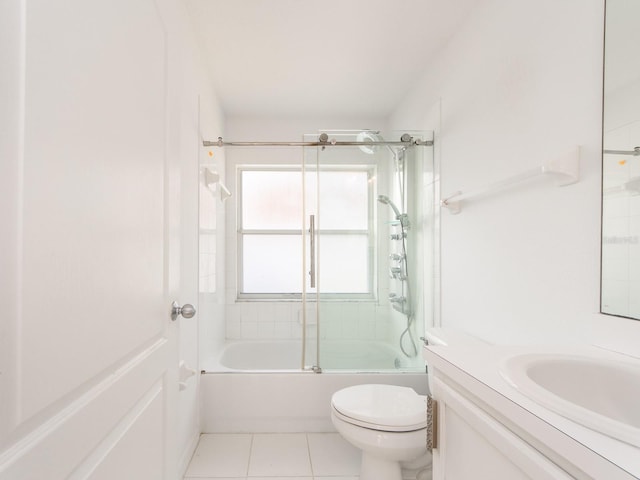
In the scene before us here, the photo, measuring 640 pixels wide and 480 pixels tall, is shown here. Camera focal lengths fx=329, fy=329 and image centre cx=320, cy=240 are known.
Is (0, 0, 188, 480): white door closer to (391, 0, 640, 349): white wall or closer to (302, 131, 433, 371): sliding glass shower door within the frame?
(391, 0, 640, 349): white wall

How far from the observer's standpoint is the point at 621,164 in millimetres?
894

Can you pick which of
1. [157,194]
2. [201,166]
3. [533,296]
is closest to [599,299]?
[533,296]

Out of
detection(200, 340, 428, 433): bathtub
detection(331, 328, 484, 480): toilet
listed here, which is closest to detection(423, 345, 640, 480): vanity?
detection(331, 328, 484, 480): toilet

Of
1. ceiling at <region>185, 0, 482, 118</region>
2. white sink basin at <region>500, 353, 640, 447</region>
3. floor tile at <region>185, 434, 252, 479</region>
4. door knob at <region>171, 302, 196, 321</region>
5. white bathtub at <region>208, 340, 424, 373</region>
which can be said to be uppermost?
ceiling at <region>185, 0, 482, 118</region>

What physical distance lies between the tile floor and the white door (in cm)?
93

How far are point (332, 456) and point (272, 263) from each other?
172 centimetres

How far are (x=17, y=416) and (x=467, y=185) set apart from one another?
1820mm

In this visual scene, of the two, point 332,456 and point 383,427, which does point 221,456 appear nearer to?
point 332,456

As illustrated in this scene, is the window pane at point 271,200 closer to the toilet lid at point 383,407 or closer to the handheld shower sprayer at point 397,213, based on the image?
the handheld shower sprayer at point 397,213

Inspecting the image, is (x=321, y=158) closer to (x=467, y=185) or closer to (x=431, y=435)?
(x=467, y=185)

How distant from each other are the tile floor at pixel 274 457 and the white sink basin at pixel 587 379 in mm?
1309

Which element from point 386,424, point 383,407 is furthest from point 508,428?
point 383,407

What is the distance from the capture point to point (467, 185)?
1.73 metres

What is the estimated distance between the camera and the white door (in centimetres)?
44
